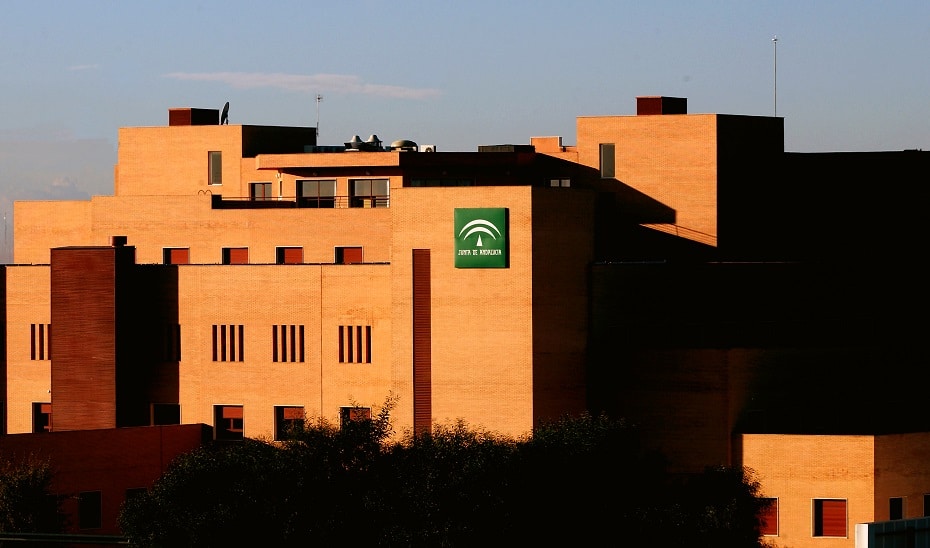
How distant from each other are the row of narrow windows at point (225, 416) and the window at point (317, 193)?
12.0 metres

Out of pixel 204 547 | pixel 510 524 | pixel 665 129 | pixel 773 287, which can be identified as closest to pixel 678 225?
pixel 665 129

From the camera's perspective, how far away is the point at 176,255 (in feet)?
230

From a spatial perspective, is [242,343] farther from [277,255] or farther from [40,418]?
[40,418]

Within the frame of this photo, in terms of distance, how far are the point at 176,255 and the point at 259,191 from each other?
569cm

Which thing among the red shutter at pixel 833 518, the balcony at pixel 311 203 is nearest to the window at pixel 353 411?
the balcony at pixel 311 203

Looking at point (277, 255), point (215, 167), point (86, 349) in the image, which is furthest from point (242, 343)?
point (215, 167)

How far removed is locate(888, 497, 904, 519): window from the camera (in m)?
56.1

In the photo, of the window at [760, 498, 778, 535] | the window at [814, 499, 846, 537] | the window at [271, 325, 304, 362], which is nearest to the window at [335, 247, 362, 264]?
the window at [271, 325, 304, 362]

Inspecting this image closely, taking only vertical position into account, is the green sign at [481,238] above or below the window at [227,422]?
above

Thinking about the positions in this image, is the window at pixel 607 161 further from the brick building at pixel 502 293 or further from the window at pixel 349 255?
the window at pixel 349 255

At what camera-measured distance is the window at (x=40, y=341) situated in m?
64.6

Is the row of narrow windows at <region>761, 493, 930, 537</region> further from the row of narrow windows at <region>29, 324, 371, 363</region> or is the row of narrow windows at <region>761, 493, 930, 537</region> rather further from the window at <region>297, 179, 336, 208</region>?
the window at <region>297, 179, 336, 208</region>

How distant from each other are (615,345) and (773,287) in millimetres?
6170

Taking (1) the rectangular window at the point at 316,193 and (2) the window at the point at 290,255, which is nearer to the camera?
(2) the window at the point at 290,255
